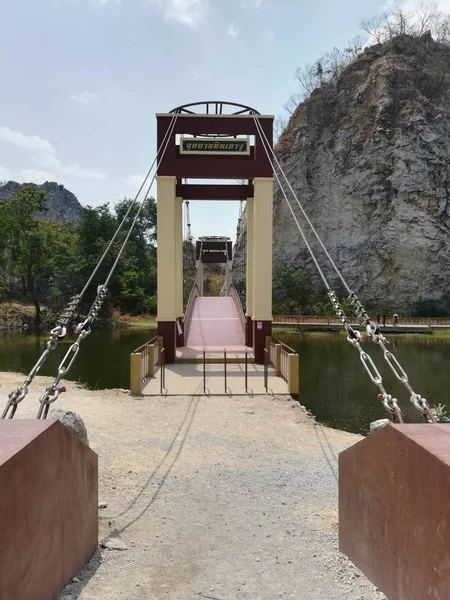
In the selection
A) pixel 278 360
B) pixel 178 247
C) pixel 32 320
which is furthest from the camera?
pixel 32 320

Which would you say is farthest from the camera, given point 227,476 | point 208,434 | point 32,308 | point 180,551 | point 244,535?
point 32,308

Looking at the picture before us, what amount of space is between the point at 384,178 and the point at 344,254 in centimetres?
573

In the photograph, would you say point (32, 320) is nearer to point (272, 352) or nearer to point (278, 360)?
point (272, 352)

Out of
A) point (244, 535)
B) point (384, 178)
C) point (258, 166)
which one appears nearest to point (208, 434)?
Result: point (244, 535)

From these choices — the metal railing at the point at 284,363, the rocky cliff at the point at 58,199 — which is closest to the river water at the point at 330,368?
the metal railing at the point at 284,363

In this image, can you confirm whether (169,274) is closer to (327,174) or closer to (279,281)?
(279,281)

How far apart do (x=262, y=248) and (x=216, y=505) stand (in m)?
8.26

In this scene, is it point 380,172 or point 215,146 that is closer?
point 215,146

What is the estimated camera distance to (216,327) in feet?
49.9

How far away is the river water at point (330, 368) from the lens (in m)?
9.55

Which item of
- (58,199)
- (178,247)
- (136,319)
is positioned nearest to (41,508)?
(178,247)

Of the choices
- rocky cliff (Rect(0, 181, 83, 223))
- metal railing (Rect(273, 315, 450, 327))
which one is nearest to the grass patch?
metal railing (Rect(273, 315, 450, 327))

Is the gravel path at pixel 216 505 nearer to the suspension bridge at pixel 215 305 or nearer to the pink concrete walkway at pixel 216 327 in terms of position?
the suspension bridge at pixel 215 305

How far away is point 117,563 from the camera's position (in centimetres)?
281
